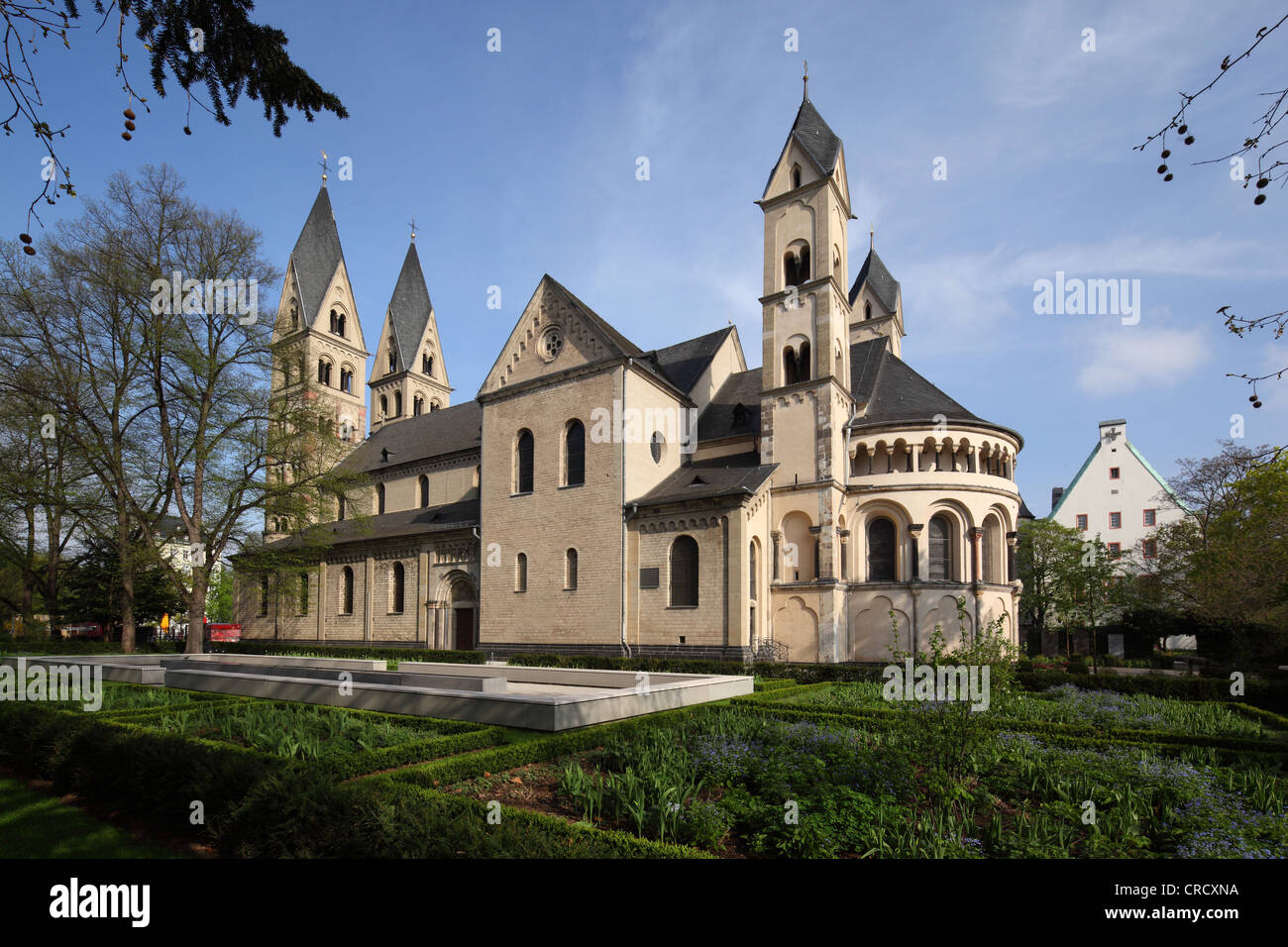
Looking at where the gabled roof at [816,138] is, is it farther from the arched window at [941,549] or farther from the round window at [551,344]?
the arched window at [941,549]

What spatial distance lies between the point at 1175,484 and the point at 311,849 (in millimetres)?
51856

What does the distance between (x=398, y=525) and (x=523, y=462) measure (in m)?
10.2

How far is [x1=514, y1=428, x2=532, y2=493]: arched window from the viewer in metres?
30.0

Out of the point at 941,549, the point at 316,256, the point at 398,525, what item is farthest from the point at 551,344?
the point at 316,256

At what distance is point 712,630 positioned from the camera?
24.4m

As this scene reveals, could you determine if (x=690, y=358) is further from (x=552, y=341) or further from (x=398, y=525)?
(x=398, y=525)

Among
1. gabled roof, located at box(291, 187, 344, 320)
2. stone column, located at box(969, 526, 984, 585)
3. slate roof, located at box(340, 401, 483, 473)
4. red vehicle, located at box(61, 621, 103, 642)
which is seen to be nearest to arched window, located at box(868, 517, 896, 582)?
stone column, located at box(969, 526, 984, 585)

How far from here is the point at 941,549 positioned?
90.0 feet

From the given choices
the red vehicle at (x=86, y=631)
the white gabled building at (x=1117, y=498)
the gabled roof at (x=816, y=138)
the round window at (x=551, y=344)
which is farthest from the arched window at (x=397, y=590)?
the white gabled building at (x=1117, y=498)

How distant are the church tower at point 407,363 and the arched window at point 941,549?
39996 millimetres

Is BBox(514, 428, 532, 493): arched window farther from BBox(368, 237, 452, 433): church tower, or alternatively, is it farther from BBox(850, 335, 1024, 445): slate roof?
BBox(368, 237, 452, 433): church tower

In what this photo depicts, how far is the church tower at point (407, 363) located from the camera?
5369 centimetres

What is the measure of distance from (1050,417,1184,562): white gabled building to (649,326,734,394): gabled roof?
3199 cm
